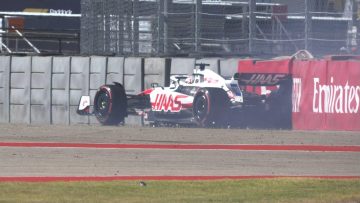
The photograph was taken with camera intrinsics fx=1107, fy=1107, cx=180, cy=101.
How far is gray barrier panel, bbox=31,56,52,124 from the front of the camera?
95.0 feet

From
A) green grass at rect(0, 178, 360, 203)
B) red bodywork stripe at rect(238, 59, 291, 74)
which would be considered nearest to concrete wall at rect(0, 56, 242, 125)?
red bodywork stripe at rect(238, 59, 291, 74)

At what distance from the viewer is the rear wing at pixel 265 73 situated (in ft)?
83.1

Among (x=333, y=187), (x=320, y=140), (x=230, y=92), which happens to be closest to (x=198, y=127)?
(x=230, y=92)

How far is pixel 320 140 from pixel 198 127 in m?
4.84

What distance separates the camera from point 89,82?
28.5 meters

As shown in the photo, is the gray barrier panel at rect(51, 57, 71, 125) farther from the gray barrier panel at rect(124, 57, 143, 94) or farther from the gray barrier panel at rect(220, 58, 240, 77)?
the gray barrier panel at rect(220, 58, 240, 77)

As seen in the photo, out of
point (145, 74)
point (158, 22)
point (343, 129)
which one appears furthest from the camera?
point (158, 22)

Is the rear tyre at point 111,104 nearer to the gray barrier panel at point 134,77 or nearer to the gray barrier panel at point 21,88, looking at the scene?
the gray barrier panel at point 134,77

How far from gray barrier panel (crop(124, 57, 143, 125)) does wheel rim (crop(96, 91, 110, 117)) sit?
3.50ft

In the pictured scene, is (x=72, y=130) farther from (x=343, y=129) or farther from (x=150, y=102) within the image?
(x=343, y=129)

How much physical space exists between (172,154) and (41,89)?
1124cm

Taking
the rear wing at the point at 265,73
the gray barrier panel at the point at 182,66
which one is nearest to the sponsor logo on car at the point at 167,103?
the gray barrier panel at the point at 182,66

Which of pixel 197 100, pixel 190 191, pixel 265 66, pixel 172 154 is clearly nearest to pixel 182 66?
pixel 197 100

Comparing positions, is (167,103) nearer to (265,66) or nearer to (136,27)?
(265,66)
